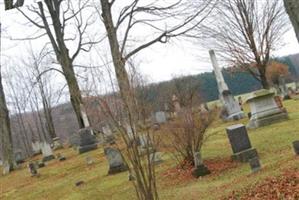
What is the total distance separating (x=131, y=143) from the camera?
5.92 m

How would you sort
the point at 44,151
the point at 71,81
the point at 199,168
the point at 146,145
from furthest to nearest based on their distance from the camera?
the point at 71,81 → the point at 44,151 → the point at 199,168 → the point at 146,145

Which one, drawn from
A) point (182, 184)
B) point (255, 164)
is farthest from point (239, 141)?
point (255, 164)

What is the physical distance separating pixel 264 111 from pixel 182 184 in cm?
702

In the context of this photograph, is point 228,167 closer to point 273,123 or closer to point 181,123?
point 181,123

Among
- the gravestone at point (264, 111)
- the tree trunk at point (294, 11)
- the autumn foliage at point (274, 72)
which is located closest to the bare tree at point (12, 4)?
the tree trunk at point (294, 11)

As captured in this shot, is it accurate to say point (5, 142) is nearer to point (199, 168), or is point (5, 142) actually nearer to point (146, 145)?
point (199, 168)

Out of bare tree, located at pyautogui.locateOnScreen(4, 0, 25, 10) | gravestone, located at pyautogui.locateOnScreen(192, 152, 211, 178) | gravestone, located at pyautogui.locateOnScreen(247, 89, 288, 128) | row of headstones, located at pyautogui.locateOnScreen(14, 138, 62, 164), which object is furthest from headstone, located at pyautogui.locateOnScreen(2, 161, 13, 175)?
bare tree, located at pyautogui.locateOnScreen(4, 0, 25, 10)

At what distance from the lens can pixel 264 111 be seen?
1551 centimetres

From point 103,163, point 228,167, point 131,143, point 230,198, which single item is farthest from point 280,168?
point 103,163

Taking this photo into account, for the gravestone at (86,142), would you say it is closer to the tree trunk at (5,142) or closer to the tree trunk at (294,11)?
the tree trunk at (5,142)

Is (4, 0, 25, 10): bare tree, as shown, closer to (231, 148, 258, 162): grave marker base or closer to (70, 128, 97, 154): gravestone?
(231, 148, 258, 162): grave marker base

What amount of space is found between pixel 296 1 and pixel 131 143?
2.64 meters

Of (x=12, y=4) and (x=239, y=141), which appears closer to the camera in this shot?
(x=12, y=4)

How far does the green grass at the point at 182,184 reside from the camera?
7.89 meters
